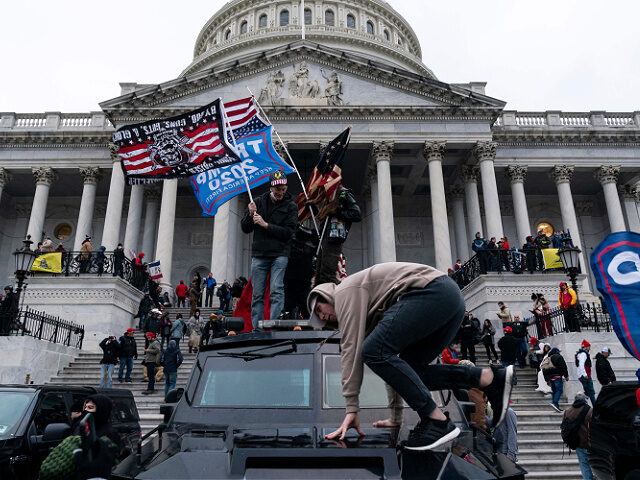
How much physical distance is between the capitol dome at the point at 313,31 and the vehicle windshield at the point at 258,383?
4602 centimetres

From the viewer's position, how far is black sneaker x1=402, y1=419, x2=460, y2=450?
2874 millimetres

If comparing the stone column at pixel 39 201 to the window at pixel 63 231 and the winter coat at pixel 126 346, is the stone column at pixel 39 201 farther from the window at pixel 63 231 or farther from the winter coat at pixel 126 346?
the winter coat at pixel 126 346

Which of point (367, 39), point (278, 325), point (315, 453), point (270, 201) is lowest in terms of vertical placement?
point (315, 453)

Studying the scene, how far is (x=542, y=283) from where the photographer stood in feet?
76.1

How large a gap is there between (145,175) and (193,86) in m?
21.8

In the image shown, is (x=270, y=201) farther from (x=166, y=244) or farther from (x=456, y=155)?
(x=456, y=155)

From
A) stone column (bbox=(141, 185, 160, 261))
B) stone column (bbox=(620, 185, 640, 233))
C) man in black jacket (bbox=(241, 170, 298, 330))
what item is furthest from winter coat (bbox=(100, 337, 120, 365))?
stone column (bbox=(620, 185, 640, 233))

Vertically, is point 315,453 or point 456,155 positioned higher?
point 456,155

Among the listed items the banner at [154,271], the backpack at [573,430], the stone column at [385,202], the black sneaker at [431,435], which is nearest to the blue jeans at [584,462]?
the backpack at [573,430]

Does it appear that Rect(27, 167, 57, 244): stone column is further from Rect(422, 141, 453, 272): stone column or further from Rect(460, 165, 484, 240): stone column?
Rect(460, 165, 484, 240): stone column

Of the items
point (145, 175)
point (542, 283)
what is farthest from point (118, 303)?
point (542, 283)

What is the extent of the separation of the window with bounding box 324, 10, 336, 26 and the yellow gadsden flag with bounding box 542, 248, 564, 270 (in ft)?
126

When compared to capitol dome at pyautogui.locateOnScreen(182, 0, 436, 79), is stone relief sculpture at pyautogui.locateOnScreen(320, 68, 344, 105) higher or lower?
lower

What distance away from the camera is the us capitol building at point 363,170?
28.7 meters
